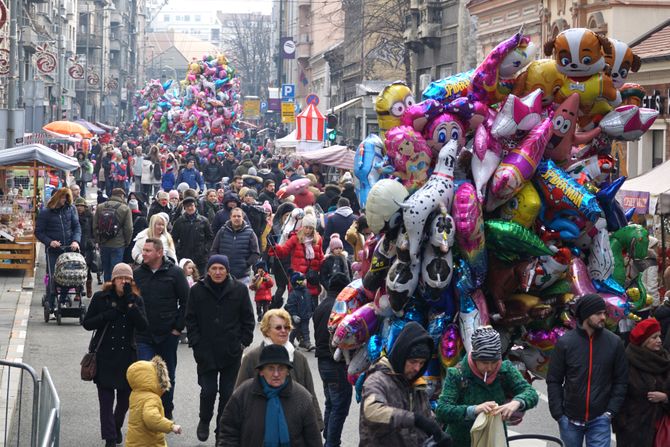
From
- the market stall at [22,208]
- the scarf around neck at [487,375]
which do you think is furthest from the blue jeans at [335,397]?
the market stall at [22,208]

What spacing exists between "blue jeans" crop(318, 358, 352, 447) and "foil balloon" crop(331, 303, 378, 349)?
0.77m

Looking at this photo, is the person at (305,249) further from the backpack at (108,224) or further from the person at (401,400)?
the person at (401,400)

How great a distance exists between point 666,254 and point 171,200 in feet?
28.5

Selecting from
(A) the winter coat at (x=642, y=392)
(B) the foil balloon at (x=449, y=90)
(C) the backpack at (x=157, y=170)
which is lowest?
(A) the winter coat at (x=642, y=392)

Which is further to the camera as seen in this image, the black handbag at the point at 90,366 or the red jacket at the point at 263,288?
the red jacket at the point at 263,288

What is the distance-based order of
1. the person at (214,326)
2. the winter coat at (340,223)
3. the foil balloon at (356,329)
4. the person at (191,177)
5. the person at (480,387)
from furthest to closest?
1. the person at (191,177)
2. the winter coat at (340,223)
3. the person at (214,326)
4. the foil balloon at (356,329)
5. the person at (480,387)

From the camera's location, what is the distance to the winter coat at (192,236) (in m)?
19.3

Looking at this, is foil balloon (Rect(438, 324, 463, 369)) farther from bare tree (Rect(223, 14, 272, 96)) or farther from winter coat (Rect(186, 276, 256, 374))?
bare tree (Rect(223, 14, 272, 96))

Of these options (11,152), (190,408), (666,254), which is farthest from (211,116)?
(190,408)

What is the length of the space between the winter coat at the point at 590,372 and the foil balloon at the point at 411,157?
1615mm

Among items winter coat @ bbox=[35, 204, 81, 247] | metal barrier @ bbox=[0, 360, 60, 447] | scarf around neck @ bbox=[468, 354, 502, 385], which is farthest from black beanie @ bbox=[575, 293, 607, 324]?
winter coat @ bbox=[35, 204, 81, 247]

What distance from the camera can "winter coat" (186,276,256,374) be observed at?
473 inches

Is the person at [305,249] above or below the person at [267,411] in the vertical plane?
above

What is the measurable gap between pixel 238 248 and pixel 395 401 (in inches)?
376
